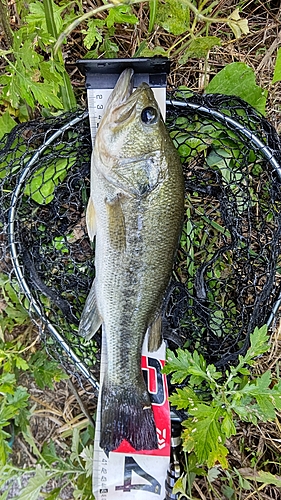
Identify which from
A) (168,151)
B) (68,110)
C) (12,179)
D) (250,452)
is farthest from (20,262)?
(250,452)

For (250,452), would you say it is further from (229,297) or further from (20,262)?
(20,262)

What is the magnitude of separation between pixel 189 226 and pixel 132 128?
0.58 m

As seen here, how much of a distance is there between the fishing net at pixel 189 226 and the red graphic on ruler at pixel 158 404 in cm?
14

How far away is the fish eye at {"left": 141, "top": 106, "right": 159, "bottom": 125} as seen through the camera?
4.67ft

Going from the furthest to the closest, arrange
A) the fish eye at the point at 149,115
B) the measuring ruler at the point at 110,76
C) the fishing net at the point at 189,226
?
1. the fishing net at the point at 189,226
2. the measuring ruler at the point at 110,76
3. the fish eye at the point at 149,115

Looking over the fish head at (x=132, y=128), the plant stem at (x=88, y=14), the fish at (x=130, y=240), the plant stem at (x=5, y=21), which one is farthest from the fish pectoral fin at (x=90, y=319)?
the plant stem at (x=5, y=21)

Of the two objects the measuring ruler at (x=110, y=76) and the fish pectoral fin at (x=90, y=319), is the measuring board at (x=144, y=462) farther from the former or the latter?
the measuring ruler at (x=110, y=76)

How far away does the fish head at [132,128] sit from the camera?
143cm

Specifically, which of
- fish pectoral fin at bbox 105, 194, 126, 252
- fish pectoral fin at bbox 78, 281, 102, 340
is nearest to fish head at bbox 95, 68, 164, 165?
fish pectoral fin at bbox 105, 194, 126, 252

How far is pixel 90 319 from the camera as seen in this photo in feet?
5.48

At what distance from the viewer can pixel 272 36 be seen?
1.92 metres

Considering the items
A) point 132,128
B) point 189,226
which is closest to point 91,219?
point 132,128

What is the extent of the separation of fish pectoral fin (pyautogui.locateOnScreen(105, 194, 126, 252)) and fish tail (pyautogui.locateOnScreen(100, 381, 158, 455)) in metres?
0.54

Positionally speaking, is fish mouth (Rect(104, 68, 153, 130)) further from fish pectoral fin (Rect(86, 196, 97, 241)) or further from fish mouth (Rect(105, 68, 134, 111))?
fish pectoral fin (Rect(86, 196, 97, 241))
